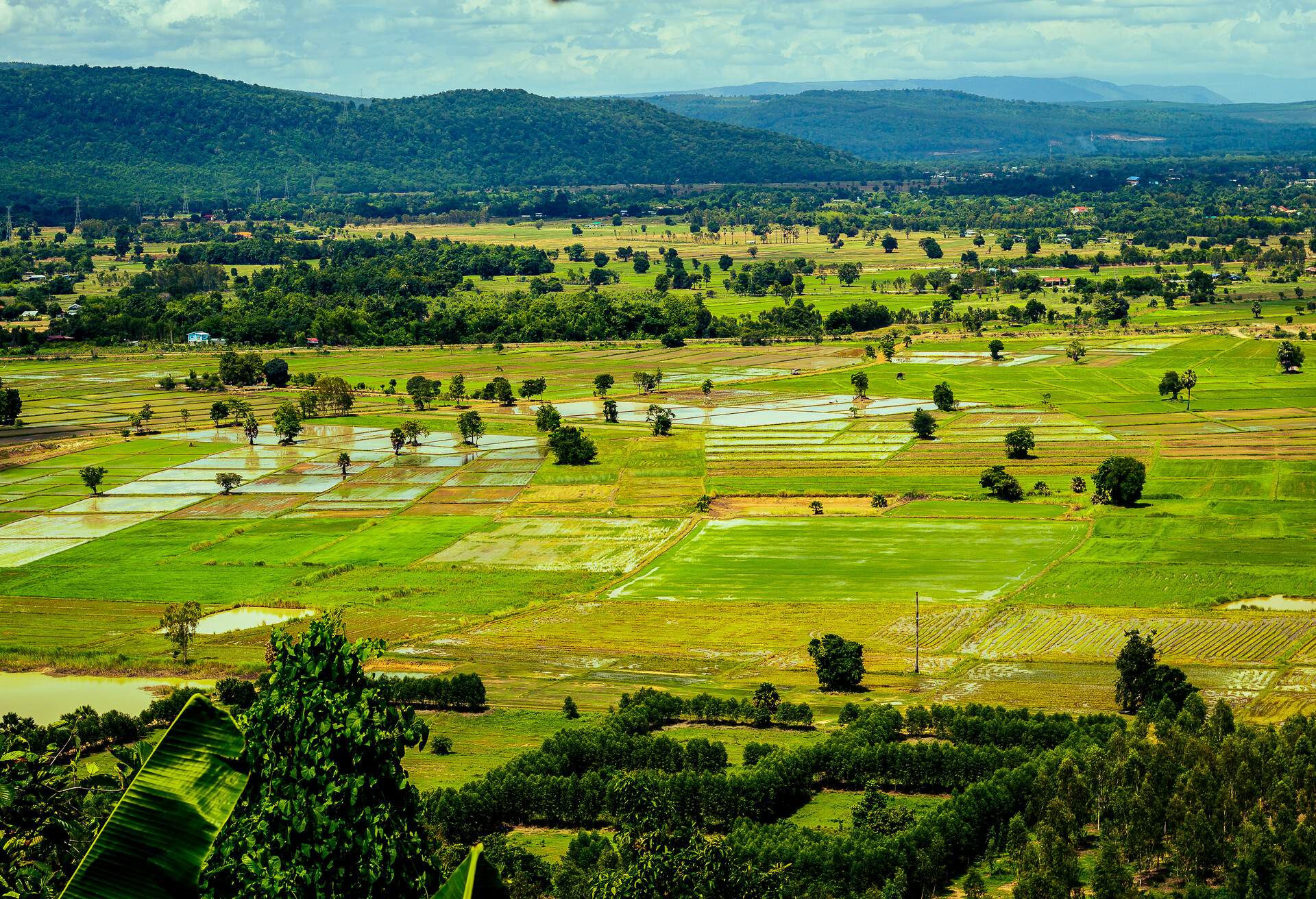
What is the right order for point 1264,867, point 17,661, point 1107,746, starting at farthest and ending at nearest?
point 17,661 < point 1107,746 < point 1264,867

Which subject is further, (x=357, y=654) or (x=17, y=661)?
(x=17, y=661)

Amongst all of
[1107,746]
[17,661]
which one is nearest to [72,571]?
[17,661]

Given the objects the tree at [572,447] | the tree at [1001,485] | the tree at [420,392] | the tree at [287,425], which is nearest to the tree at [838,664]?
the tree at [1001,485]

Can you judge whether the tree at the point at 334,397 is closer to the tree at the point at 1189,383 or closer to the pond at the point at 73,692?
the pond at the point at 73,692

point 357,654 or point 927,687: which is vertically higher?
point 357,654

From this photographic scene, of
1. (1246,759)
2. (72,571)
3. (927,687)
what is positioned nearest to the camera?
(1246,759)

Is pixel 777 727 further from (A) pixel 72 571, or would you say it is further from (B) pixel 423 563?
(A) pixel 72 571

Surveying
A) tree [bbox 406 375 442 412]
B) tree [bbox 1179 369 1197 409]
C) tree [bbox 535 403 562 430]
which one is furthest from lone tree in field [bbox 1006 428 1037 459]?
tree [bbox 406 375 442 412]

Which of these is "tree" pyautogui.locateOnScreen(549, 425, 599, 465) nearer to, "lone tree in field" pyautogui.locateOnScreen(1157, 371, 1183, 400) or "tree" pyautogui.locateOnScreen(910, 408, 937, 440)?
"tree" pyautogui.locateOnScreen(910, 408, 937, 440)
